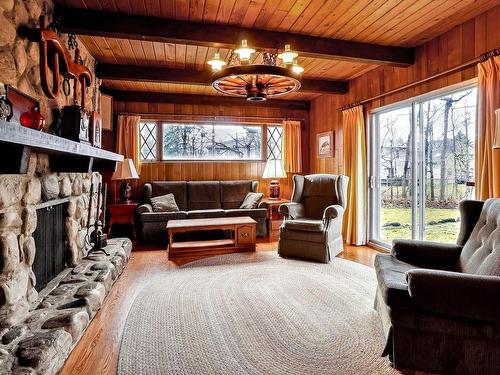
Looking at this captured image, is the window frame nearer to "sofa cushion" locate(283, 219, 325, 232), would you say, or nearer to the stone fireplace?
"sofa cushion" locate(283, 219, 325, 232)

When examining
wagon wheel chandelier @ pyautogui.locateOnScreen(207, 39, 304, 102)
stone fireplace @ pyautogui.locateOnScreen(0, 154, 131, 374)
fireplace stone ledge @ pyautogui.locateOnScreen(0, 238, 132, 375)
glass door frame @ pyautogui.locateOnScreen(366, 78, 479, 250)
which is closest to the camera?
fireplace stone ledge @ pyautogui.locateOnScreen(0, 238, 132, 375)

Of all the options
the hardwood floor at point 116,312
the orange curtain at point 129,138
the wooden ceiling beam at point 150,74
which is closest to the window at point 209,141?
the orange curtain at point 129,138

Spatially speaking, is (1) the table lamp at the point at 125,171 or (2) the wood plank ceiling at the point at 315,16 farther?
(1) the table lamp at the point at 125,171

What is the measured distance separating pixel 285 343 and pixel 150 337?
846 mm

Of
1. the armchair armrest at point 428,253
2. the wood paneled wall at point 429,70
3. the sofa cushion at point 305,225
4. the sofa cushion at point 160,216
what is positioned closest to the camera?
the armchair armrest at point 428,253

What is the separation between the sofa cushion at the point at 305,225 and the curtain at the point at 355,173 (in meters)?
1.03

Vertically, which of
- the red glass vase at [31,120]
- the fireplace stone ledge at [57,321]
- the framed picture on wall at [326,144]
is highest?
the framed picture on wall at [326,144]

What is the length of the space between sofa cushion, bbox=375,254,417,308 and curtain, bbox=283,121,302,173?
12.4ft

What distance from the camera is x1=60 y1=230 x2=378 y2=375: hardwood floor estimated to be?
1.76 m

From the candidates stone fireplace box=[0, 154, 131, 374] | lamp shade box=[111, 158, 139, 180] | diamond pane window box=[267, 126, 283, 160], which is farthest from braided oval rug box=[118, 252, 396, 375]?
diamond pane window box=[267, 126, 283, 160]

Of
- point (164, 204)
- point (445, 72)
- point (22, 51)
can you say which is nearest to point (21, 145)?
point (22, 51)

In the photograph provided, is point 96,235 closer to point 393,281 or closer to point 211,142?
point 211,142

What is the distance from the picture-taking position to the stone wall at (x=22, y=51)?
186 centimetres

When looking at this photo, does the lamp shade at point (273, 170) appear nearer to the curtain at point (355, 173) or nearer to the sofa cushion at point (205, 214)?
the sofa cushion at point (205, 214)
